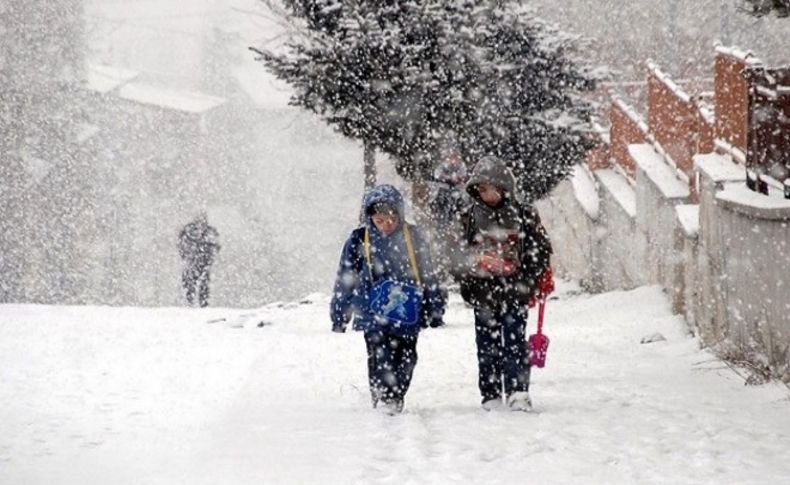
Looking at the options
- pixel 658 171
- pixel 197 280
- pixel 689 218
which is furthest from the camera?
pixel 197 280

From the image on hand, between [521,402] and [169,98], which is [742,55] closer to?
[521,402]

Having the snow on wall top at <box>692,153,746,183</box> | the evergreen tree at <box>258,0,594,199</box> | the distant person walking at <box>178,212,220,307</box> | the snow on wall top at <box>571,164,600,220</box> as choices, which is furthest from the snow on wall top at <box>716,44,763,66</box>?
the distant person walking at <box>178,212,220,307</box>

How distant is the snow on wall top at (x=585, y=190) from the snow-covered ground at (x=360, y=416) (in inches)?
239

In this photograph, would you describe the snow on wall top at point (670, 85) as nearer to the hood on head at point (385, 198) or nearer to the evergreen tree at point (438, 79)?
the evergreen tree at point (438, 79)

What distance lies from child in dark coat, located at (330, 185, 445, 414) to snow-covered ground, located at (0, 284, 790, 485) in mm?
254

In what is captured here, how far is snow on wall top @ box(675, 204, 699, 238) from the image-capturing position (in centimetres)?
1002

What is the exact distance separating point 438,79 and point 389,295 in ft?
34.0

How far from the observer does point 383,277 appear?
686 centimetres

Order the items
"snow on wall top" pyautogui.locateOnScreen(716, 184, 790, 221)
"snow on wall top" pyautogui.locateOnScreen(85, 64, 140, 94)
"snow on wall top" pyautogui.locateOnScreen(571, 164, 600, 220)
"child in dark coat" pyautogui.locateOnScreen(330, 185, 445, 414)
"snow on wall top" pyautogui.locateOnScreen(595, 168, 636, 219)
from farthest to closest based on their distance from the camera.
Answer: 1. "snow on wall top" pyautogui.locateOnScreen(85, 64, 140, 94)
2. "snow on wall top" pyautogui.locateOnScreen(571, 164, 600, 220)
3. "snow on wall top" pyautogui.locateOnScreen(595, 168, 636, 219)
4. "snow on wall top" pyautogui.locateOnScreen(716, 184, 790, 221)
5. "child in dark coat" pyautogui.locateOnScreen(330, 185, 445, 414)

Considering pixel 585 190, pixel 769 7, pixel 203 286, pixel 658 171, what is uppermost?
pixel 769 7

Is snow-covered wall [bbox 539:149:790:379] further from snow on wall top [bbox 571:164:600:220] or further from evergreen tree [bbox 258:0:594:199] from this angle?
evergreen tree [bbox 258:0:594:199]

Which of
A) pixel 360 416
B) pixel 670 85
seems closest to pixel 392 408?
pixel 360 416

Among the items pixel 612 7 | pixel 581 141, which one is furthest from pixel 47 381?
pixel 612 7

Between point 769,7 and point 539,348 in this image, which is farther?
point 539,348
